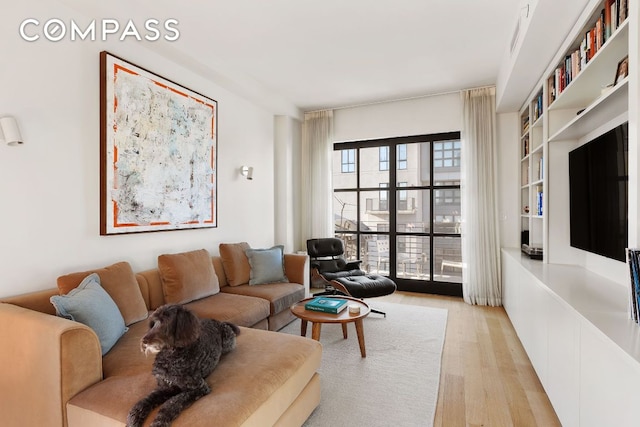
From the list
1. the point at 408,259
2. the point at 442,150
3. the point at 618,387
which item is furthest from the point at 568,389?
the point at 442,150

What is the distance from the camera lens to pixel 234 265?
3283 millimetres

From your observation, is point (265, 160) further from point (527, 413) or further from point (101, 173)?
point (527, 413)

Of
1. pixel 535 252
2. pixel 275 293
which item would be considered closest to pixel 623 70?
pixel 535 252

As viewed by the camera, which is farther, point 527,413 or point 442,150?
point 442,150

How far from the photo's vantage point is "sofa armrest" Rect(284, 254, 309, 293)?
3.56 m

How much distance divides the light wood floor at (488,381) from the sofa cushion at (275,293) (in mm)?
1452

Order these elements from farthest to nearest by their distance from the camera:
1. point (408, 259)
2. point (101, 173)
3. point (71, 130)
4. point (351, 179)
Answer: point (351, 179) < point (408, 259) < point (101, 173) < point (71, 130)

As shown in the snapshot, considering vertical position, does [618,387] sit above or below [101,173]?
below

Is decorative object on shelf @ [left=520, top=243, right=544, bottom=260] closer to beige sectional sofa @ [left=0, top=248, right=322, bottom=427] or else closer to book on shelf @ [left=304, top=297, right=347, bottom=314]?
book on shelf @ [left=304, top=297, right=347, bottom=314]

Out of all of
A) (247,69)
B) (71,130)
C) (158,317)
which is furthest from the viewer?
(247,69)

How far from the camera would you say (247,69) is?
3.52 m

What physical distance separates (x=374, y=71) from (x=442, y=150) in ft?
5.17

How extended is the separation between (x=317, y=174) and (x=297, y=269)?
1844 millimetres

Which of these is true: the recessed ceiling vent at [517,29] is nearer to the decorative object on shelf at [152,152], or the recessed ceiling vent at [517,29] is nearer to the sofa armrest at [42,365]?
the decorative object on shelf at [152,152]
